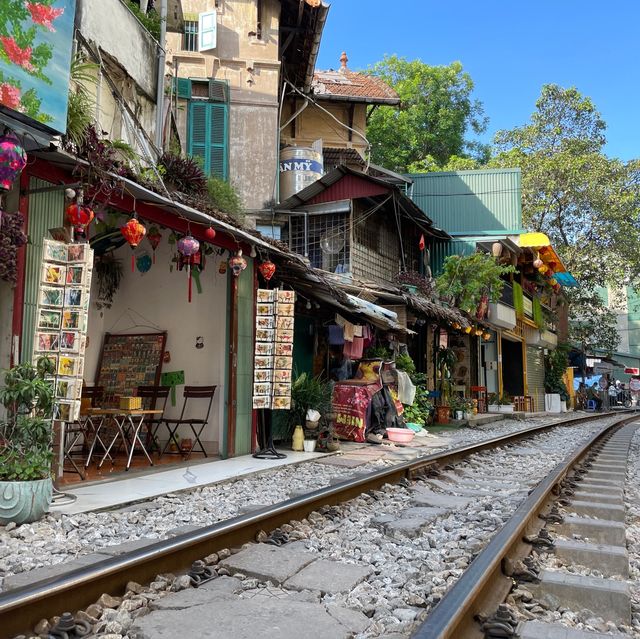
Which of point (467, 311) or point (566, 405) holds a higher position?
point (467, 311)

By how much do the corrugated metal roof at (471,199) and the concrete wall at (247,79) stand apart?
815 centimetres

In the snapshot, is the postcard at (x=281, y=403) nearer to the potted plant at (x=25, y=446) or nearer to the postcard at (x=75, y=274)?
the postcard at (x=75, y=274)

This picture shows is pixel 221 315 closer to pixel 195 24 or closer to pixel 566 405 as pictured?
pixel 195 24

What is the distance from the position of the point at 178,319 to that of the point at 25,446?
4.76 meters

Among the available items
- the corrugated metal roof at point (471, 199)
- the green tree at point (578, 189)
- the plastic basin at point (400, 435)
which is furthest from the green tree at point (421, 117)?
→ the plastic basin at point (400, 435)

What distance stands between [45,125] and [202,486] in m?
3.86

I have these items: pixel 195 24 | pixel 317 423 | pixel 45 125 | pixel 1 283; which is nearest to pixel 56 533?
pixel 1 283

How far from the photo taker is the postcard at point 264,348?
8.83 meters

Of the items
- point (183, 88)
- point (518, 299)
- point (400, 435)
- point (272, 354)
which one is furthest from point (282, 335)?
point (518, 299)

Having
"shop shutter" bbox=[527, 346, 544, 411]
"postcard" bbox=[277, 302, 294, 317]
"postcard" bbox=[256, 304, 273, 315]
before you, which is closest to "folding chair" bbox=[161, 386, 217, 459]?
"postcard" bbox=[256, 304, 273, 315]

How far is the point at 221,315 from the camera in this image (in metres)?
8.95

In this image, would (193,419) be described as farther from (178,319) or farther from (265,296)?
(265,296)

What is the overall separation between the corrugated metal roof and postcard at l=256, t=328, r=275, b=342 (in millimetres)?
14047

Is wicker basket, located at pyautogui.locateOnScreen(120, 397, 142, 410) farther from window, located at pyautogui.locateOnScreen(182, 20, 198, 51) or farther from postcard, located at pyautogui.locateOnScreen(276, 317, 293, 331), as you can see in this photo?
window, located at pyautogui.locateOnScreen(182, 20, 198, 51)
